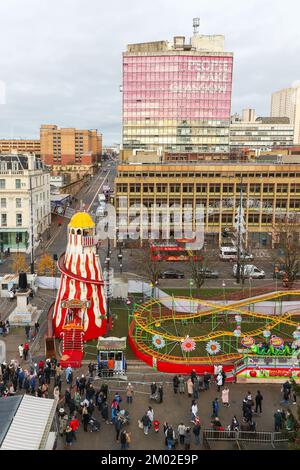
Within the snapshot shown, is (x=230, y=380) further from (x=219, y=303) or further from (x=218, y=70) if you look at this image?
(x=218, y=70)

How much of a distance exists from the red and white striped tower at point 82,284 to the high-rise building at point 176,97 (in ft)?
241

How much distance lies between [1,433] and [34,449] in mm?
1201

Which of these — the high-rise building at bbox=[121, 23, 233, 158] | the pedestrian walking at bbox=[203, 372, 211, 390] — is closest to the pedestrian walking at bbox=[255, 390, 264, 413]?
the pedestrian walking at bbox=[203, 372, 211, 390]

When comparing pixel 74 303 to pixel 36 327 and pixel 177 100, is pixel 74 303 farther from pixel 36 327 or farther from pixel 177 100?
pixel 177 100

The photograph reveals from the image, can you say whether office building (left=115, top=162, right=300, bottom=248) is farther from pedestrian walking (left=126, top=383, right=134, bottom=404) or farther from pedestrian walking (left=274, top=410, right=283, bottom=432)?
pedestrian walking (left=274, top=410, right=283, bottom=432)

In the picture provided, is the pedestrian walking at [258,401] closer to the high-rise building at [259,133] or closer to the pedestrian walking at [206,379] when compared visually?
the pedestrian walking at [206,379]

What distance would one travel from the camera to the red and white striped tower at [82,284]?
28391 millimetres

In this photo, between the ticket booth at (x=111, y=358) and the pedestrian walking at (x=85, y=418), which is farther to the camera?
the ticket booth at (x=111, y=358)

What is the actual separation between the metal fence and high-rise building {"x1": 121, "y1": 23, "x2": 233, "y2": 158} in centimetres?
8601

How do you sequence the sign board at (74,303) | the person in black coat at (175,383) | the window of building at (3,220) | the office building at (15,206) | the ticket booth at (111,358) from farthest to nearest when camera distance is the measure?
the window of building at (3,220)
the office building at (15,206)
the sign board at (74,303)
the ticket booth at (111,358)
the person in black coat at (175,383)

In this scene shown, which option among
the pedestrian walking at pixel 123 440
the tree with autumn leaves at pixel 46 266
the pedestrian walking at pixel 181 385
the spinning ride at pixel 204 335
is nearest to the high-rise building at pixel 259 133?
the tree with autumn leaves at pixel 46 266

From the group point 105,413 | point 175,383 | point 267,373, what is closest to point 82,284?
point 175,383

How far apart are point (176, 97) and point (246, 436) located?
301ft

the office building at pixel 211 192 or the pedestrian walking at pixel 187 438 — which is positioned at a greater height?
the office building at pixel 211 192
